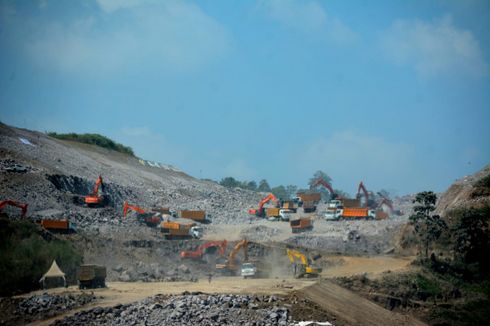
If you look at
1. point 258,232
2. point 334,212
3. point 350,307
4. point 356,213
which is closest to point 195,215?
point 258,232

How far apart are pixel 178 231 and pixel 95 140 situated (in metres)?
54.3

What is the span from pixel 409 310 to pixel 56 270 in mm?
22168

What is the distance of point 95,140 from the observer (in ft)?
357

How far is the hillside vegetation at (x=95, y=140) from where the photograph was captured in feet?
353

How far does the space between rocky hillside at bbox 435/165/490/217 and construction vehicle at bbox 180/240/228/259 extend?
1867 cm

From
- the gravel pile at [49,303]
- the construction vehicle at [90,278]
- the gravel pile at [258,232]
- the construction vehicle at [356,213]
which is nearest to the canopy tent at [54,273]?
Result: the construction vehicle at [90,278]

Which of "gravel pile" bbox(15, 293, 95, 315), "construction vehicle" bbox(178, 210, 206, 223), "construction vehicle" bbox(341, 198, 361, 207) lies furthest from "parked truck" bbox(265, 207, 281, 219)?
"gravel pile" bbox(15, 293, 95, 315)

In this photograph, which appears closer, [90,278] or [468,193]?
[90,278]

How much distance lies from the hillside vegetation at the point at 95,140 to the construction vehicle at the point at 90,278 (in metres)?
72.2

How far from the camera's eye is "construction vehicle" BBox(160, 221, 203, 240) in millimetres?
58853

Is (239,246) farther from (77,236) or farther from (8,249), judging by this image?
(8,249)

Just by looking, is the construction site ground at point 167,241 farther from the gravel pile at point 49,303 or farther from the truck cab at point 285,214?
the truck cab at point 285,214

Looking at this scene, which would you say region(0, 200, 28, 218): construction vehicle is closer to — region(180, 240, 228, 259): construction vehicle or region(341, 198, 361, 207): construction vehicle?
region(180, 240, 228, 259): construction vehicle

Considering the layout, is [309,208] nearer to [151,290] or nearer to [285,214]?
[285,214]
